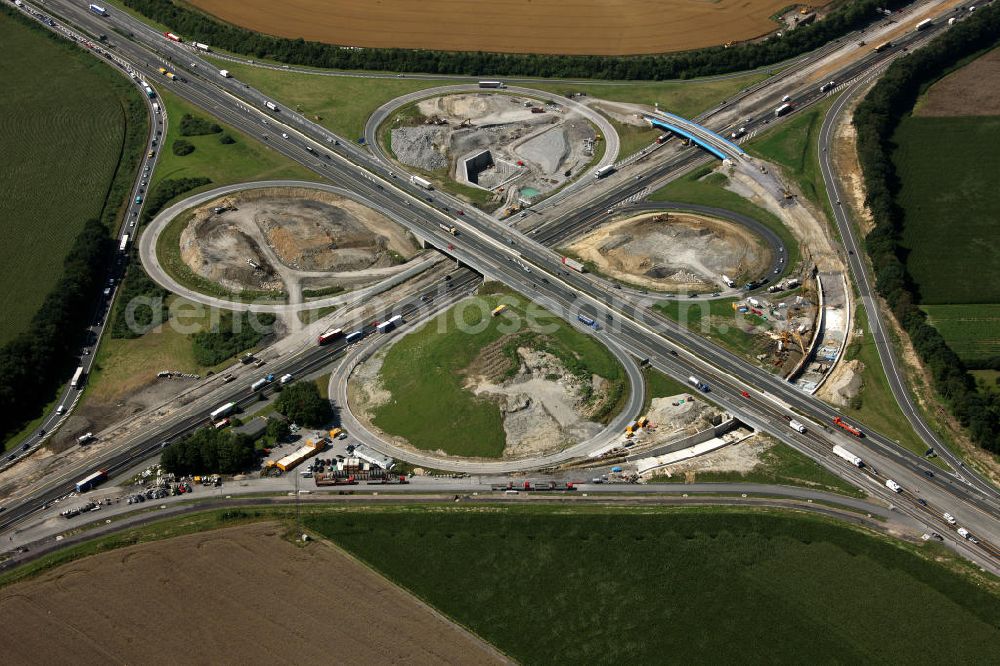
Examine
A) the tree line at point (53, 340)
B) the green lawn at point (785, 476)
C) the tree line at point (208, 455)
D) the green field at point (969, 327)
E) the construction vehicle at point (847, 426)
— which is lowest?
the green lawn at point (785, 476)

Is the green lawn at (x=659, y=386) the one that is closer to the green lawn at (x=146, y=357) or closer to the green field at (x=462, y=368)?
the green field at (x=462, y=368)

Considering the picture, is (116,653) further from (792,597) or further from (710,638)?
(792,597)

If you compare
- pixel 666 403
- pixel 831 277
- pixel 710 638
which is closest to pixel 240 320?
pixel 666 403

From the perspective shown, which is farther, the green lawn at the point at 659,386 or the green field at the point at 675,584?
the green lawn at the point at 659,386

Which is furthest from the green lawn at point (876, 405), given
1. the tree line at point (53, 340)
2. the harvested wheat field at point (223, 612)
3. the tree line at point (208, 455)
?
the tree line at point (53, 340)

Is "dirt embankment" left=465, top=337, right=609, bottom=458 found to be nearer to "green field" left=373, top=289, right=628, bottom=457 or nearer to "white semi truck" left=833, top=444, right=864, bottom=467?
"green field" left=373, top=289, right=628, bottom=457

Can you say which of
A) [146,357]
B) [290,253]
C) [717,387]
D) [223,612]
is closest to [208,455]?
[223,612]

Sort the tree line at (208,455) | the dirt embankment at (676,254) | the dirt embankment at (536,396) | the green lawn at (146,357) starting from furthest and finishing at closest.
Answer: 1. the dirt embankment at (676,254)
2. the green lawn at (146,357)
3. the dirt embankment at (536,396)
4. the tree line at (208,455)
